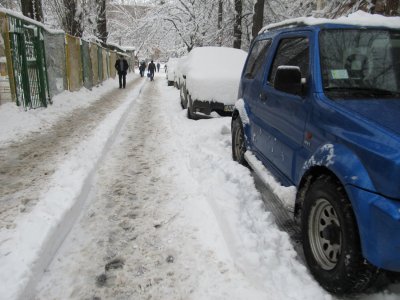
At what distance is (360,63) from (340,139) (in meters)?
1.03

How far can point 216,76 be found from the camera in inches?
353

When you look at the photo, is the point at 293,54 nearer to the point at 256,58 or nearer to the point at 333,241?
the point at 256,58

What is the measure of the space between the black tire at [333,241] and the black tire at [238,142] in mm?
2557

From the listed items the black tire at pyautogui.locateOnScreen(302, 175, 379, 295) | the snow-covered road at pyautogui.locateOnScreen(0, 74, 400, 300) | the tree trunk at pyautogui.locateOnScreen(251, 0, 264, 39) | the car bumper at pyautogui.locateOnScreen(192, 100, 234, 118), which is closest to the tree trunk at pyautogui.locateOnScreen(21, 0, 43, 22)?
the car bumper at pyautogui.locateOnScreen(192, 100, 234, 118)

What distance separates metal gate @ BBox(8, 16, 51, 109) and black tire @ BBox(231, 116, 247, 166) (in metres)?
6.79

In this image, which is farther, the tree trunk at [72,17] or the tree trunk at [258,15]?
the tree trunk at [72,17]

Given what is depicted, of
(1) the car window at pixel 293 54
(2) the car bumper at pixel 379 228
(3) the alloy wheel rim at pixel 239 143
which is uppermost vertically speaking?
(1) the car window at pixel 293 54

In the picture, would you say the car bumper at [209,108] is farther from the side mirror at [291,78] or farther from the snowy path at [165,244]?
the side mirror at [291,78]

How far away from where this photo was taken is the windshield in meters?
3.03

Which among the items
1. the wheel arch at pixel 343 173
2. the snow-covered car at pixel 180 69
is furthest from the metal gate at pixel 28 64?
the wheel arch at pixel 343 173

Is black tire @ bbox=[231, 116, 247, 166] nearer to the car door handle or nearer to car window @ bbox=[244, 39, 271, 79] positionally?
car window @ bbox=[244, 39, 271, 79]

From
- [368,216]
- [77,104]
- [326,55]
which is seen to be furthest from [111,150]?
[77,104]

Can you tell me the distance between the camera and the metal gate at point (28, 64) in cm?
948

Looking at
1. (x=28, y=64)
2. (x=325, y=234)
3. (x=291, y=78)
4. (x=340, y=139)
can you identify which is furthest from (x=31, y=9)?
(x=325, y=234)
